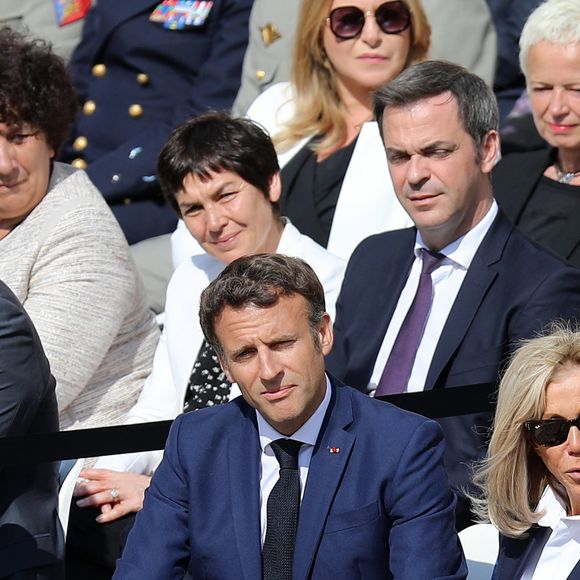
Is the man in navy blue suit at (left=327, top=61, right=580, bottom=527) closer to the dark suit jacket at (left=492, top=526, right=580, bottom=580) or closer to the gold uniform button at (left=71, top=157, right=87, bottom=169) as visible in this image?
the dark suit jacket at (left=492, top=526, right=580, bottom=580)

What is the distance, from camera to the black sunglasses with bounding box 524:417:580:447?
2791mm

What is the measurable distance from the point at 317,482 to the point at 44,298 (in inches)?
55.8

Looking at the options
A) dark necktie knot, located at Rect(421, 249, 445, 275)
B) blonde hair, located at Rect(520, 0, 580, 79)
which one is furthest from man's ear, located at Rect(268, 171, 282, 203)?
blonde hair, located at Rect(520, 0, 580, 79)

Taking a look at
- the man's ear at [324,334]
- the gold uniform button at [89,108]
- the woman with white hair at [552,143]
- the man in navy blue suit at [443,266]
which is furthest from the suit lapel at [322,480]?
the gold uniform button at [89,108]

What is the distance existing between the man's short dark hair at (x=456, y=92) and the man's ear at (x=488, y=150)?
0.04ft

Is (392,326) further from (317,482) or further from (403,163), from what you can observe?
(317,482)

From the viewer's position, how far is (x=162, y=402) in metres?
4.04

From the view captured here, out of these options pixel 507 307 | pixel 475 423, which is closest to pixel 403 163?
pixel 507 307

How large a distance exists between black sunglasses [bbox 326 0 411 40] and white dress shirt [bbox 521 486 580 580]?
216cm

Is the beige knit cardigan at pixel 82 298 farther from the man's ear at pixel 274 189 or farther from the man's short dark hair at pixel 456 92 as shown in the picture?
the man's short dark hair at pixel 456 92

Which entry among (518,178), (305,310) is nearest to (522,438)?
(305,310)

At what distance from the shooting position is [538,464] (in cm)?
292

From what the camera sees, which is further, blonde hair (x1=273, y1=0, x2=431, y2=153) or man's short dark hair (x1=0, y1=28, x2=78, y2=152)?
blonde hair (x1=273, y1=0, x2=431, y2=153)

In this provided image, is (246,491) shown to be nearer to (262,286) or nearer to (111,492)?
(262,286)
